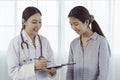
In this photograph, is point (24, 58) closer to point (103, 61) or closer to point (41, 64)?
point (41, 64)

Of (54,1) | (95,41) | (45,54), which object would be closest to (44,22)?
(54,1)

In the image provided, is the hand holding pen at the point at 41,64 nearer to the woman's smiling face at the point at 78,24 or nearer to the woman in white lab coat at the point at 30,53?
the woman in white lab coat at the point at 30,53

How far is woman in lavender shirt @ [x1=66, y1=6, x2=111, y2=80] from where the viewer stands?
6.11 ft

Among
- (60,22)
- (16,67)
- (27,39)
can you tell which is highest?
(60,22)

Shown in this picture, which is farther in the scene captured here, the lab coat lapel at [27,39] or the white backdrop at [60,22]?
the white backdrop at [60,22]

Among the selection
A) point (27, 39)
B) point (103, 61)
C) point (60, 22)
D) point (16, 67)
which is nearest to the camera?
point (103, 61)

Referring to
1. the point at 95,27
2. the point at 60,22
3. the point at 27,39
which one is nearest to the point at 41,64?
the point at 27,39

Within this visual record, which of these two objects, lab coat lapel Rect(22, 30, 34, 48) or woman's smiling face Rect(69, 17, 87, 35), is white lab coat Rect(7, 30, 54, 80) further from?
woman's smiling face Rect(69, 17, 87, 35)

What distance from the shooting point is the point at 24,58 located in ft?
6.57

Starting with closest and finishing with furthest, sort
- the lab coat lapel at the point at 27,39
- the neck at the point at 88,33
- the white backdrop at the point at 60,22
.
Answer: the neck at the point at 88,33
the lab coat lapel at the point at 27,39
the white backdrop at the point at 60,22

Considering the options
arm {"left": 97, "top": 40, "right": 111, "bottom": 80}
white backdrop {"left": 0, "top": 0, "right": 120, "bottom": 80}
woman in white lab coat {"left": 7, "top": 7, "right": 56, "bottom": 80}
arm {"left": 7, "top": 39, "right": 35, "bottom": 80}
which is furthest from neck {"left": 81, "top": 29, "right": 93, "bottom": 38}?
white backdrop {"left": 0, "top": 0, "right": 120, "bottom": 80}

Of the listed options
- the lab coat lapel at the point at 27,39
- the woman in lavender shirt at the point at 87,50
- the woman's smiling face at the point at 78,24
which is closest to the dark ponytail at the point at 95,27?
the woman in lavender shirt at the point at 87,50

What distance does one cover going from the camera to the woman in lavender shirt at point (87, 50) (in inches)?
73.3

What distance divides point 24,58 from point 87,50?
520 millimetres
